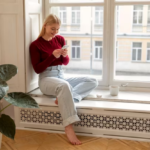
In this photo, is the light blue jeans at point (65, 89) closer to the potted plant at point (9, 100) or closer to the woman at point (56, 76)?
the woman at point (56, 76)

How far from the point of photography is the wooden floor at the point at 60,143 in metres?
2.18

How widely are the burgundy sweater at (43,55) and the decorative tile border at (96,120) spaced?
418mm

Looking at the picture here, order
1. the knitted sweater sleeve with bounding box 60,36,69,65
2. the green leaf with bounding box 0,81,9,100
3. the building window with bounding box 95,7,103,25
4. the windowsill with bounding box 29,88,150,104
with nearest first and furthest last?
the green leaf with bounding box 0,81,9,100
the windowsill with bounding box 29,88,150,104
the knitted sweater sleeve with bounding box 60,36,69,65
the building window with bounding box 95,7,103,25

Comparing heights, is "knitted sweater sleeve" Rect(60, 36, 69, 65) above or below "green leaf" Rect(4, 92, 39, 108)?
above

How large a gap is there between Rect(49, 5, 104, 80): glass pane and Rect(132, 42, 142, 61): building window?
351 mm

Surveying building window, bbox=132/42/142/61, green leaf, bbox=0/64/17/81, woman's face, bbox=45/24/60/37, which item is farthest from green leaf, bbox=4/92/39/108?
building window, bbox=132/42/142/61

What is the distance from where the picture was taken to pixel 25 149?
2.17 m

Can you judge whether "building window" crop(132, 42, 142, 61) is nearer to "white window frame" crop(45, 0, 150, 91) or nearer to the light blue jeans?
"white window frame" crop(45, 0, 150, 91)

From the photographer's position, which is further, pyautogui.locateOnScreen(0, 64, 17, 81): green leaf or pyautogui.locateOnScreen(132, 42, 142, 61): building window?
pyautogui.locateOnScreen(132, 42, 142, 61): building window

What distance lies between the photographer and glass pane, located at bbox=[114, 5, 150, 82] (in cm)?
275

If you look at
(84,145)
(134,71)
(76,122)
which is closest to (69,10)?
(134,71)

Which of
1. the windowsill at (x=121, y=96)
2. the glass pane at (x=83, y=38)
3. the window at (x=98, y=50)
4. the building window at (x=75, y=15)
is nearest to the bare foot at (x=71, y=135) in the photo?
the windowsill at (x=121, y=96)

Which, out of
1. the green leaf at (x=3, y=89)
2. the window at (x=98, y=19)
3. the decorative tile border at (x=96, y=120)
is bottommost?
the decorative tile border at (x=96, y=120)

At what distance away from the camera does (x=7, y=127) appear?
6.15 feet
